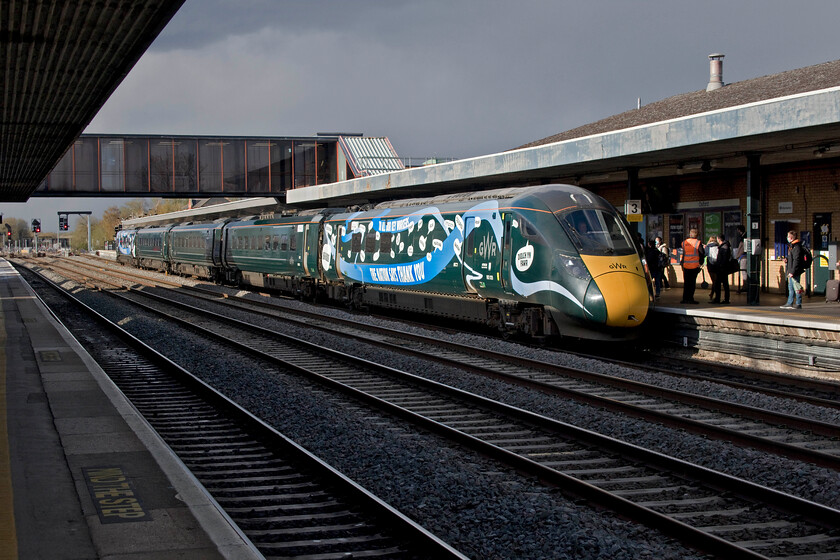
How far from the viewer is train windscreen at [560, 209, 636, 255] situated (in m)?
14.5

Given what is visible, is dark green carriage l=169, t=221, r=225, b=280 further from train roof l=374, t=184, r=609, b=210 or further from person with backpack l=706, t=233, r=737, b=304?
person with backpack l=706, t=233, r=737, b=304

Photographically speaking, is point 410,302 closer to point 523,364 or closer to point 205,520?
point 523,364

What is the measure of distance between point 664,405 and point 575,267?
405cm

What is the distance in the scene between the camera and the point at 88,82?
13406 millimetres

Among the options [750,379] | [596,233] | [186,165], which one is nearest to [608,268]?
[596,233]

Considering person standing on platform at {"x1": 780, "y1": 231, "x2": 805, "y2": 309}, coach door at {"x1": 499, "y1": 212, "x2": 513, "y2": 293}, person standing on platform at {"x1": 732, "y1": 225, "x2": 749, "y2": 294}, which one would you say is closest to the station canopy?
coach door at {"x1": 499, "y1": 212, "x2": 513, "y2": 293}

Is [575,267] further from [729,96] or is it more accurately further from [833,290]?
[729,96]

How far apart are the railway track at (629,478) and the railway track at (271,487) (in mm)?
1752

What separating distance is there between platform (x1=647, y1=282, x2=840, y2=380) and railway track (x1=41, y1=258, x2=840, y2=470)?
286 centimetres

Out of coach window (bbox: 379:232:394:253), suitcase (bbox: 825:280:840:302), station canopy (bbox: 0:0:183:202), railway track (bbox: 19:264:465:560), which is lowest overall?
railway track (bbox: 19:264:465:560)

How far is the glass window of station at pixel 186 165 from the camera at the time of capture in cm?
4831

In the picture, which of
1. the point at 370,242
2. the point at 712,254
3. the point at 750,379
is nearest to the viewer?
the point at 750,379

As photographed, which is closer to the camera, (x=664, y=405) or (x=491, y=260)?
(x=664, y=405)

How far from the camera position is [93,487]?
6625 mm
